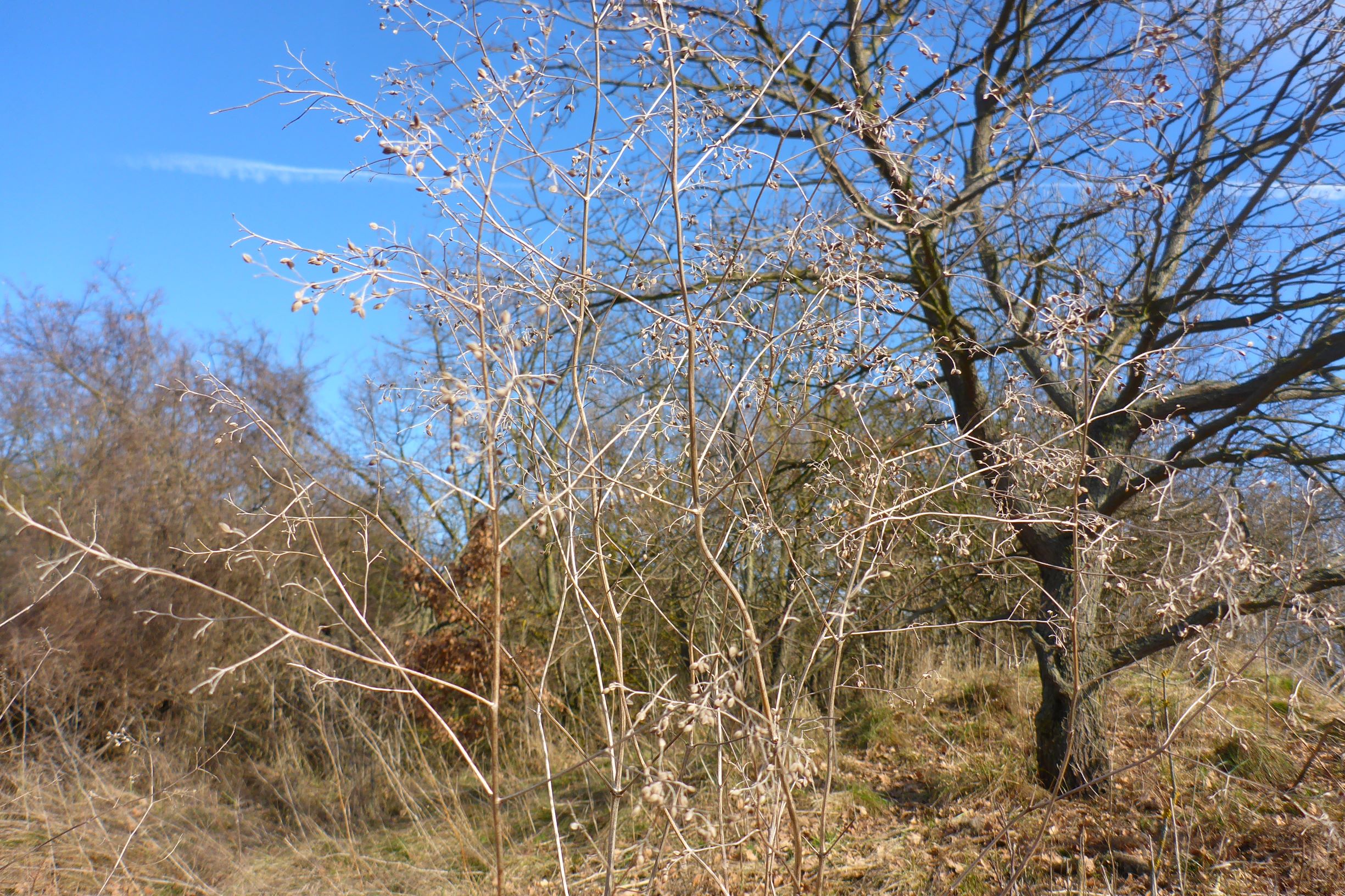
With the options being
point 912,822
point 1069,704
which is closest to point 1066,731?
point 1069,704

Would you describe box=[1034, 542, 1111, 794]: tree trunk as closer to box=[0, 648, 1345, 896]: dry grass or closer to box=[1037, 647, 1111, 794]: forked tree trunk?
box=[1037, 647, 1111, 794]: forked tree trunk

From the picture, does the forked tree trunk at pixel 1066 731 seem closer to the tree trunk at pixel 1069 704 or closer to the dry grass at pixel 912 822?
the tree trunk at pixel 1069 704

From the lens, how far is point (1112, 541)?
2.96 metres

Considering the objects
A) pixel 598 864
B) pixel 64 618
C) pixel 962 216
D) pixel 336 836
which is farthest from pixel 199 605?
pixel 962 216

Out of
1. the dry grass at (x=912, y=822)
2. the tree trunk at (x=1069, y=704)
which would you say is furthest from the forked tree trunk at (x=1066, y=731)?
the dry grass at (x=912, y=822)

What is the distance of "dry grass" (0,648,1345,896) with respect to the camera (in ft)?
12.6

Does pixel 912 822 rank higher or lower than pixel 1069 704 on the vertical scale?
lower

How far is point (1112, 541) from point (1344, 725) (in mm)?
3010

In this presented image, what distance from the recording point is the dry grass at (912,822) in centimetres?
386

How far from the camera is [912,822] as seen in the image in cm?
495

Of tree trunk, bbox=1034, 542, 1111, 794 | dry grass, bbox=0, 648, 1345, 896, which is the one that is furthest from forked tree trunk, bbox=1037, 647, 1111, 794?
dry grass, bbox=0, 648, 1345, 896

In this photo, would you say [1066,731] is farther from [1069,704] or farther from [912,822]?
[912,822]

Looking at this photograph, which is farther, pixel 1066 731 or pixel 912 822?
pixel 912 822

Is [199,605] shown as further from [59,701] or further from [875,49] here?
[875,49]
